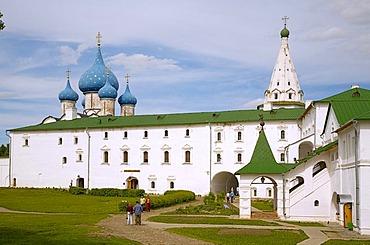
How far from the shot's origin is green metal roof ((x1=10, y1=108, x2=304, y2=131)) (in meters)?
46.3

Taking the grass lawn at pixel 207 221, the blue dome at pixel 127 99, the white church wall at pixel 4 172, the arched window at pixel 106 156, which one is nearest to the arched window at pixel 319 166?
the grass lawn at pixel 207 221

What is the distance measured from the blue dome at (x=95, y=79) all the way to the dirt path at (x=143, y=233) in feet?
125

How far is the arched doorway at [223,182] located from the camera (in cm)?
4745

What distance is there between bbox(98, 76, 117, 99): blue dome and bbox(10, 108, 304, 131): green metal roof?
6849 millimetres

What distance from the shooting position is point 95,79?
62.1 meters

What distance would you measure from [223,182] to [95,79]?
21.6m

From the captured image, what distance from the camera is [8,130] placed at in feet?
183

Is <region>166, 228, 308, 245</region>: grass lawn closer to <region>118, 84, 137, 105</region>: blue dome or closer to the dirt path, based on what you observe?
the dirt path

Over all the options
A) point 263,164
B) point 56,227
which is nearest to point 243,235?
point 56,227

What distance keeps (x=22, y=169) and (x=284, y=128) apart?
2661cm

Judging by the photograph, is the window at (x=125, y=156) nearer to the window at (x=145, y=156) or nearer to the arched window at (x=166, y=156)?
the window at (x=145, y=156)

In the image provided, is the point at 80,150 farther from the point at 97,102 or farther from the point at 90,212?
the point at 90,212

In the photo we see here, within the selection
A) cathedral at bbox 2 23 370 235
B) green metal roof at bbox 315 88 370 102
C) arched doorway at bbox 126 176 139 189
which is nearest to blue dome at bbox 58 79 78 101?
cathedral at bbox 2 23 370 235

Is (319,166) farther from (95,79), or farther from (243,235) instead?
(95,79)
